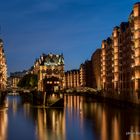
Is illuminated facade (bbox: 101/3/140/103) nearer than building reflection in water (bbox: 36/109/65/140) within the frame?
No

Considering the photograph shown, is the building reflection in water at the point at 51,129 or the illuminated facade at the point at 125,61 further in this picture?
the illuminated facade at the point at 125,61

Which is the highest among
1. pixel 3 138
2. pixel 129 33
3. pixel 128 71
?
pixel 129 33

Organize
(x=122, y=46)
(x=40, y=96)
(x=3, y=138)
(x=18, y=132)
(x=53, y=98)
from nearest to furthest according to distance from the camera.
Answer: (x=3, y=138), (x=18, y=132), (x=53, y=98), (x=40, y=96), (x=122, y=46)

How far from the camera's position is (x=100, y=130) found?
65750mm

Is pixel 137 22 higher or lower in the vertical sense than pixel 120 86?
higher

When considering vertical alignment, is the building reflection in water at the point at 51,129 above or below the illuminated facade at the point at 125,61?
below

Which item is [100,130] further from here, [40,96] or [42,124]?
[40,96]

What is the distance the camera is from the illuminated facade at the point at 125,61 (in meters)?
114

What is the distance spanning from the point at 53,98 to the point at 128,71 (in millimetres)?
23830

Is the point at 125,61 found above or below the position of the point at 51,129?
above

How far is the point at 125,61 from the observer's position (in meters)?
136

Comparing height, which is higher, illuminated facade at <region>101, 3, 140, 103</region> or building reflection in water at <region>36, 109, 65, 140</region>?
illuminated facade at <region>101, 3, 140, 103</region>

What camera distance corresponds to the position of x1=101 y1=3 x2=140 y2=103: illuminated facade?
114 metres

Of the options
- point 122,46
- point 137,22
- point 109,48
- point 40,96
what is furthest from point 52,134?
point 109,48
